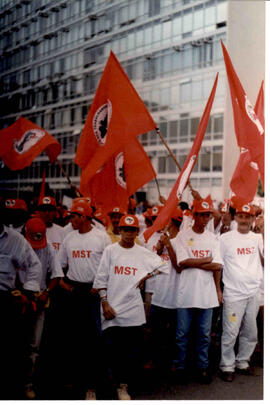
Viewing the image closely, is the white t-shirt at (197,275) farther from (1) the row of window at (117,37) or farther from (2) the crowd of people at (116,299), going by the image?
(1) the row of window at (117,37)

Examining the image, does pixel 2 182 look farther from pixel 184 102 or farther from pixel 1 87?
pixel 184 102

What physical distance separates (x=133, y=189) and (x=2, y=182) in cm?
373

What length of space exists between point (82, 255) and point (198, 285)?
4.34ft

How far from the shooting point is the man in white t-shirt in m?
5.36

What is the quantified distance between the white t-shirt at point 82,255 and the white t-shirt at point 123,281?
60 centimetres

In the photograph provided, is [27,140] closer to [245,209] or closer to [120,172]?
[120,172]

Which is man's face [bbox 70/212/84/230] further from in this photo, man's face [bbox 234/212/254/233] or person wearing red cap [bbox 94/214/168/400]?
man's face [bbox 234/212/254/233]

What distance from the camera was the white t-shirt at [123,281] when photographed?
4.86 meters

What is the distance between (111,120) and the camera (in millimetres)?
6008

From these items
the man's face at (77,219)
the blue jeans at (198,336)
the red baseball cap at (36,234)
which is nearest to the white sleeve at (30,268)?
the red baseball cap at (36,234)

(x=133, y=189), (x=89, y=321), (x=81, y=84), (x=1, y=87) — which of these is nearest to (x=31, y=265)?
(x=89, y=321)

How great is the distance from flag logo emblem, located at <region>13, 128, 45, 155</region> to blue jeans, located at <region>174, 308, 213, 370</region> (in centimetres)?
358

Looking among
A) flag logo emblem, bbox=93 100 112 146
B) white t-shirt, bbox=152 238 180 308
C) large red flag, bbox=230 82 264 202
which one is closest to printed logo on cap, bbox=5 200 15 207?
flag logo emblem, bbox=93 100 112 146

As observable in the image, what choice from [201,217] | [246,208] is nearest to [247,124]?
[246,208]
